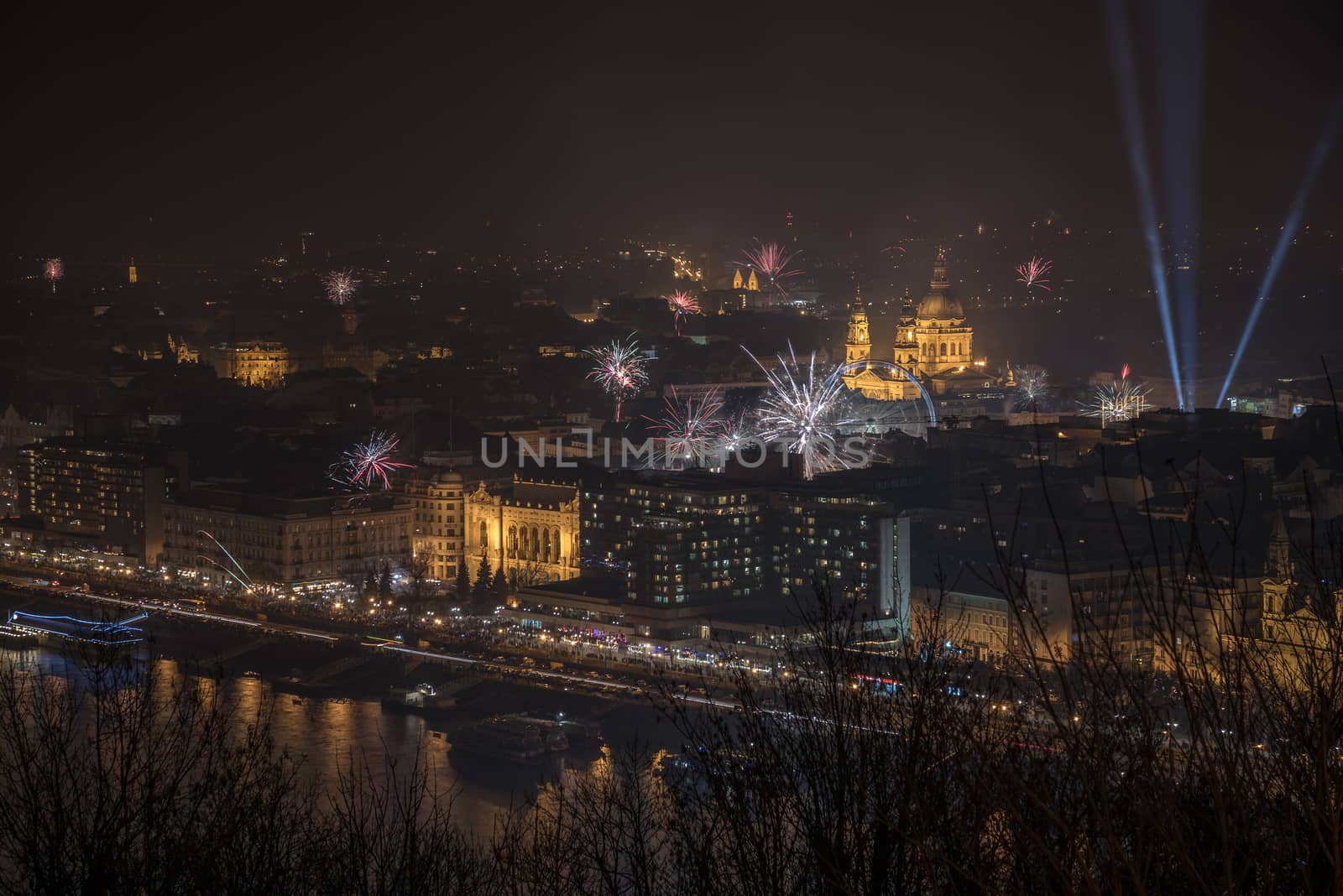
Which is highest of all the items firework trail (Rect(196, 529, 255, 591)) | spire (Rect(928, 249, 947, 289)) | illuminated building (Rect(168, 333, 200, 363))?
spire (Rect(928, 249, 947, 289))

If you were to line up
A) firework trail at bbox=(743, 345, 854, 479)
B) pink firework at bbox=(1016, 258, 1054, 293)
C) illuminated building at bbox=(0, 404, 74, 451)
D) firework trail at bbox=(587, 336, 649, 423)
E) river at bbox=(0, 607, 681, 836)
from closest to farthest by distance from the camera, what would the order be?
river at bbox=(0, 607, 681, 836)
firework trail at bbox=(743, 345, 854, 479)
illuminated building at bbox=(0, 404, 74, 451)
firework trail at bbox=(587, 336, 649, 423)
pink firework at bbox=(1016, 258, 1054, 293)

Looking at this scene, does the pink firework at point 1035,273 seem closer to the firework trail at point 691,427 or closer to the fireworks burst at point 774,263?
the fireworks burst at point 774,263

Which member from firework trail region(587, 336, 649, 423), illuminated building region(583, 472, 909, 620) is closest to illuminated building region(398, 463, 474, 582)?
illuminated building region(583, 472, 909, 620)

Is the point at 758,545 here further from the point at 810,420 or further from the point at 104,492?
the point at 104,492

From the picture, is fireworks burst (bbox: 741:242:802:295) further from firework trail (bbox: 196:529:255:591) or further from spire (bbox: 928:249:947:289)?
firework trail (bbox: 196:529:255:591)

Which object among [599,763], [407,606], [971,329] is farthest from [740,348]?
[599,763]

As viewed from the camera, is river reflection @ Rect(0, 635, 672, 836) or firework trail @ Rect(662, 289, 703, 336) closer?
river reflection @ Rect(0, 635, 672, 836)

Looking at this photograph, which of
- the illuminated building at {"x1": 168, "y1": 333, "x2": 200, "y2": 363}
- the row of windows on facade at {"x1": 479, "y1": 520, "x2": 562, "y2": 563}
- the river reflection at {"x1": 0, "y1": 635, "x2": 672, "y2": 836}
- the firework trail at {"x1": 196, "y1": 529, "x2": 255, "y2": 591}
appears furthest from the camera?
the illuminated building at {"x1": 168, "y1": 333, "x2": 200, "y2": 363}

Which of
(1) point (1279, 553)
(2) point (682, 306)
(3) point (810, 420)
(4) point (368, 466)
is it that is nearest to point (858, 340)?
(2) point (682, 306)
